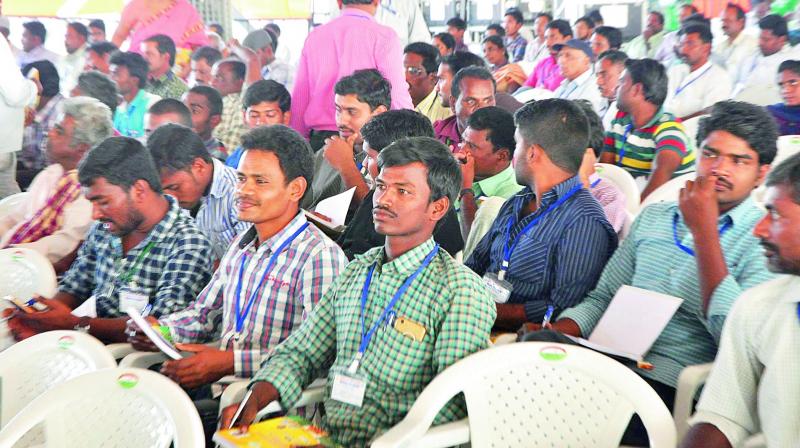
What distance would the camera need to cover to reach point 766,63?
6965 millimetres

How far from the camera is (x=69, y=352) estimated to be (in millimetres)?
2266

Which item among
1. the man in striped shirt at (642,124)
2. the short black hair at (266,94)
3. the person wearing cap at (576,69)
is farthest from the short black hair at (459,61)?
the short black hair at (266,94)

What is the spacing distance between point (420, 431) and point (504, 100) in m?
3.49

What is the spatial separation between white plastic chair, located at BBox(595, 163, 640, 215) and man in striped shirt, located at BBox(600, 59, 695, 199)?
1.46 feet

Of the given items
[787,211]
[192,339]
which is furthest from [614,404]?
[192,339]

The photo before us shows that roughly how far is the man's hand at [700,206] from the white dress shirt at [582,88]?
4.16 meters

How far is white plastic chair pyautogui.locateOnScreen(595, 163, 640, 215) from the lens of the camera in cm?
351

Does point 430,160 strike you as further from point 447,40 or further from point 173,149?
point 447,40

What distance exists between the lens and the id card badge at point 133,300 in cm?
276

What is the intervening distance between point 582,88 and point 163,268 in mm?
4549

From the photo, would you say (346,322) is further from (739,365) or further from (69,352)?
(739,365)

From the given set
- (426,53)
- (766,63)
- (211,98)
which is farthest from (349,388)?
(766,63)

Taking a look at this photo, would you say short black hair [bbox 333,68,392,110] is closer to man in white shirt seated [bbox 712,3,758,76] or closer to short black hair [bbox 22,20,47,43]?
man in white shirt seated [bbox 712,3,758,76]

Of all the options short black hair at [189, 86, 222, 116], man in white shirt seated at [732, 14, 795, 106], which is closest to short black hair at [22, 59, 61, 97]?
short black hair at [189, 86, 222, 116]
